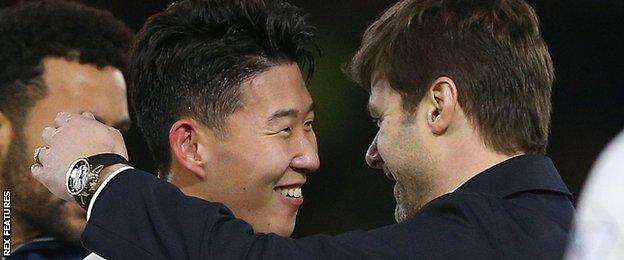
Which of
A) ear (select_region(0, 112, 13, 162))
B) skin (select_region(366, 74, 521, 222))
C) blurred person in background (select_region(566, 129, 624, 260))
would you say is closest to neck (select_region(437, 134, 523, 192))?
skin (select_region(366, 74, 521, 222))

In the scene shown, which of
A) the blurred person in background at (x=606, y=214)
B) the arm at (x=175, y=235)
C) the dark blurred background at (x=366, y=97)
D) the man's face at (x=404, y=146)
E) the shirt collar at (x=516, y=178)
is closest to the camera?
the blurred person in background at (x=606, y=214)

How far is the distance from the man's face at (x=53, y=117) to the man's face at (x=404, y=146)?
1.78 ft

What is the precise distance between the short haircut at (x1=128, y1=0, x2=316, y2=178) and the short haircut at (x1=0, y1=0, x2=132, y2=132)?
10 cm

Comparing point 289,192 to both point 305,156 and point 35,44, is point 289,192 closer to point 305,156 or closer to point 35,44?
point 305,156

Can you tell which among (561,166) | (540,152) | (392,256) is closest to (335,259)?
(392,256)

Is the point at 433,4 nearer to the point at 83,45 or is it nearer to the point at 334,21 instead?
the point at 334,21

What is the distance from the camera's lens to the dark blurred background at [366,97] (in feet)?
7.27

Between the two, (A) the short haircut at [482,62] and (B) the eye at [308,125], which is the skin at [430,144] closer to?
(A) the short haircut at [482,62]

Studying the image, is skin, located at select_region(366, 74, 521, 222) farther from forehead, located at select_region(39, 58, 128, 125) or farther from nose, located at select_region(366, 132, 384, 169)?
forehead, located at select_region(39, 58, 128, 125)

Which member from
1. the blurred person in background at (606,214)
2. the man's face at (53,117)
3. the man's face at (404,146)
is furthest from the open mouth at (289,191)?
the blurred person in background at (606,214)

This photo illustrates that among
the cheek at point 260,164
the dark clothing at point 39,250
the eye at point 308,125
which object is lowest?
the dark clothing at point 39,250

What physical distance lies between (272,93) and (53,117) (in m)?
0.42

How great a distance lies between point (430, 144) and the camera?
64.8 inches

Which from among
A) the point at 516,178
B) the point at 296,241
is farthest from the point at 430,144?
the point at 296,241
